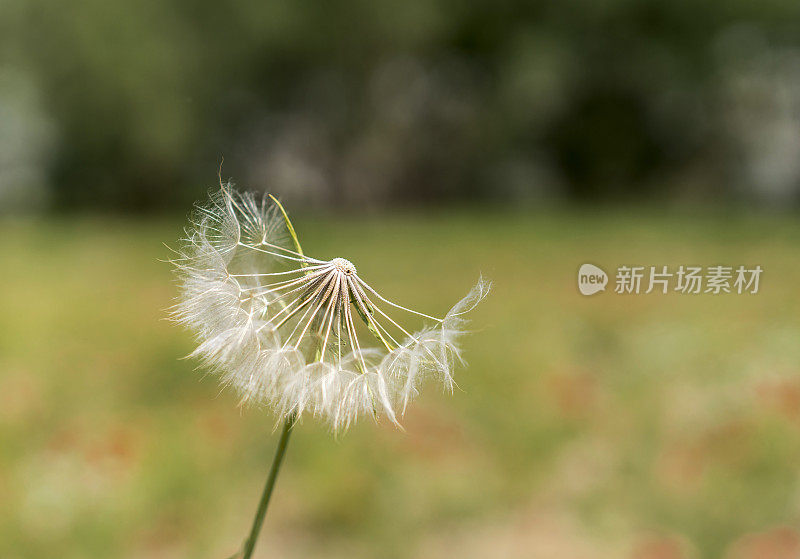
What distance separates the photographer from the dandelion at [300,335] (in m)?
0.56

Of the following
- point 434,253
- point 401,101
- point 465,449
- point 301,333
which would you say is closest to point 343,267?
point 301,333

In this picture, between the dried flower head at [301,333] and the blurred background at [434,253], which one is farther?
the blurred background at [434,253]

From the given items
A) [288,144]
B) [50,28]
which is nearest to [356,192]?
[288,144]

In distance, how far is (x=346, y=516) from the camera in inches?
97.9

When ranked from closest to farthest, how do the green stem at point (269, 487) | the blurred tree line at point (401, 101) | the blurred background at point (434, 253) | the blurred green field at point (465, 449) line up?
1. the green stem at point (269, 487)
2. the blurred green field at point (465, 449)
3. the blurred background at point (434, 253)
4. the blurred tree line at point (401, 101)

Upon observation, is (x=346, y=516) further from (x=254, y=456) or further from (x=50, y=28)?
(x=50, y=28)

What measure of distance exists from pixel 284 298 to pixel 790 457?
7.66ft

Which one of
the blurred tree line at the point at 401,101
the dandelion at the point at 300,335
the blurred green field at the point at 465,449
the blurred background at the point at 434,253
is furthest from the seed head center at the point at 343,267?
the blurred tree line at the point at 401,101

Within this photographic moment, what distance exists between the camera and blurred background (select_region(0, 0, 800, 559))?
8.03 ft

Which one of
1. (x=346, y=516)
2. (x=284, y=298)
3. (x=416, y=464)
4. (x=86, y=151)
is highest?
(x=86, y=151)

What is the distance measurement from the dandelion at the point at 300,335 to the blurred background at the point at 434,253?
10 centimetres

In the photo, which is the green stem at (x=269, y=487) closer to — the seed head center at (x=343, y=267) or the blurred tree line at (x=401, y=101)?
the seed head center at (x=343, y=267)

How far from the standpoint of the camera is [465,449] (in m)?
2.86

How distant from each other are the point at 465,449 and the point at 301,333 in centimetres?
232
